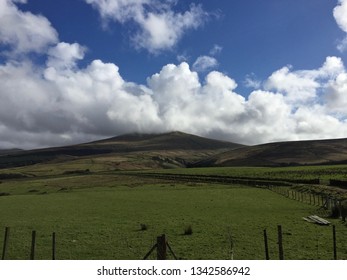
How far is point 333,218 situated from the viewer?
40000 mm

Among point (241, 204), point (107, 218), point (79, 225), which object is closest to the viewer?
point (79, 225)

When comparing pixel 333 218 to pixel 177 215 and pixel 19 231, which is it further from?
pixel 19 231

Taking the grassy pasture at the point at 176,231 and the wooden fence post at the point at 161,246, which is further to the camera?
the grassy pasture at the point at 176,231

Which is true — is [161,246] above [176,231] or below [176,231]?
above

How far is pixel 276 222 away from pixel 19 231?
24.2 meters

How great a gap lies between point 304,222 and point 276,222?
2613 mm

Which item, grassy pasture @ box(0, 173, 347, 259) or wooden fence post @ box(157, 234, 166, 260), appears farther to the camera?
grassy pasture @ box(0, 173, 347, 259)

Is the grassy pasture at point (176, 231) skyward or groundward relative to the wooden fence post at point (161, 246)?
groundward

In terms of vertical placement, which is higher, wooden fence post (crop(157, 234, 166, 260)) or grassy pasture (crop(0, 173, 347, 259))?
wooden fence post (crop(157, 234, 166, 260))

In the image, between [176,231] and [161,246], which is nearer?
[161,246]
